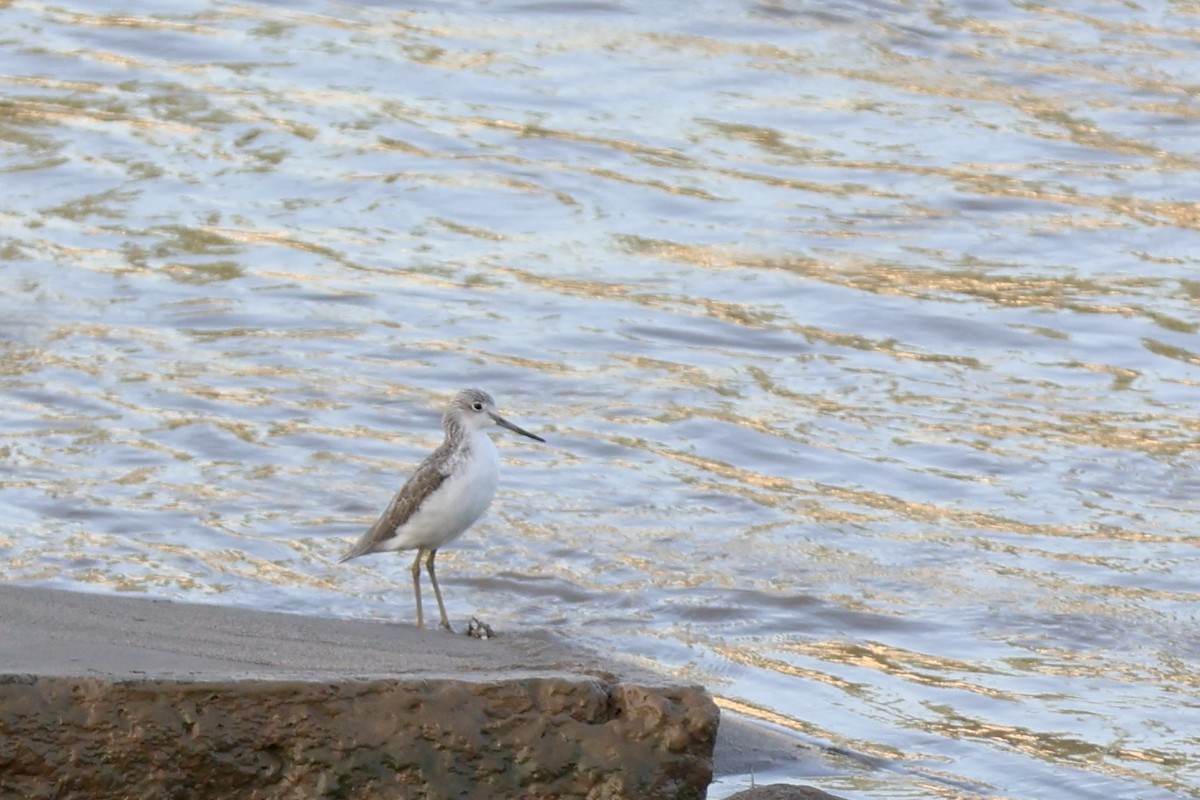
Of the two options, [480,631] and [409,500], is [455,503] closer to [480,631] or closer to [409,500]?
[409,500]

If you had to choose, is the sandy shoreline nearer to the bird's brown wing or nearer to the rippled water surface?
the bird's brown wing

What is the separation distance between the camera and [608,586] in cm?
815

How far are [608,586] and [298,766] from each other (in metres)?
3.64

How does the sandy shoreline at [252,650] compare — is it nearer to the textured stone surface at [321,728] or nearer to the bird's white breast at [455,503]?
the textured stone surface at [321,728]

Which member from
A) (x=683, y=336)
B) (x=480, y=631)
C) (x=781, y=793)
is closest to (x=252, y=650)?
(x=781, y=793)

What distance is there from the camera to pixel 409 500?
22.7 feet

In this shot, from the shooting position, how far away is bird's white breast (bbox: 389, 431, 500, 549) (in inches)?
269

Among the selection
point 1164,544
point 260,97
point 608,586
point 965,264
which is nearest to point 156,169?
point 260,97

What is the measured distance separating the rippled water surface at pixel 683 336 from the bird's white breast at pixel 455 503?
0.90 metres

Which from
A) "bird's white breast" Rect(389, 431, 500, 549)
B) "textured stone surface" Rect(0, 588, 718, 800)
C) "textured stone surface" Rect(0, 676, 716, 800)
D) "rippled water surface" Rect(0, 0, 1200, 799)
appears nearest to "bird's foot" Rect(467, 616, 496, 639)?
"bird's white breast" Rect(389, 431, 500, 549)

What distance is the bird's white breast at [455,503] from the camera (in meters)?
6.84

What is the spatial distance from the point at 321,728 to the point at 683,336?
6850 mm

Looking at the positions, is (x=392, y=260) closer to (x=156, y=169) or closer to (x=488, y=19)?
(x=156, y=169)

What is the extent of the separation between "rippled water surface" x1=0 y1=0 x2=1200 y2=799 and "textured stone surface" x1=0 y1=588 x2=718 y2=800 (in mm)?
1190
